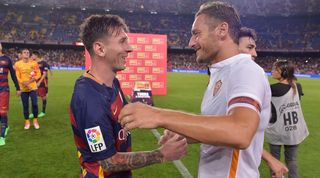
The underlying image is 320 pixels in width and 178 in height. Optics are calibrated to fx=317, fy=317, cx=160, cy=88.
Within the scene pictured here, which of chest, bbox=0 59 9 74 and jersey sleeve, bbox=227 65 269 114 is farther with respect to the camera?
chest, bbox=0 59 9 74

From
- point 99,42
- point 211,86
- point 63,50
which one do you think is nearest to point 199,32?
point 211,86

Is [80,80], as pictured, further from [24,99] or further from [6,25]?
[6,25]

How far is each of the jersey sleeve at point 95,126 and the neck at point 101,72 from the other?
0.38 metres

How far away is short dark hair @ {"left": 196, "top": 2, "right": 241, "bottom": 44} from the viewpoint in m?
1.95

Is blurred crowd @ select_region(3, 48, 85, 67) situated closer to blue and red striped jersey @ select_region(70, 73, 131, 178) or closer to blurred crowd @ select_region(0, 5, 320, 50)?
blurred crowd @ select_region(0, 5, 320, 50)

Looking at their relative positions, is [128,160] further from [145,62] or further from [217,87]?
[145,62]

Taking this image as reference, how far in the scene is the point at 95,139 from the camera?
2.35m

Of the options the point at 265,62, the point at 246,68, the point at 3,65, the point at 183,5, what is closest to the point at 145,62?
the point at 3,65

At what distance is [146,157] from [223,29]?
1232 mm

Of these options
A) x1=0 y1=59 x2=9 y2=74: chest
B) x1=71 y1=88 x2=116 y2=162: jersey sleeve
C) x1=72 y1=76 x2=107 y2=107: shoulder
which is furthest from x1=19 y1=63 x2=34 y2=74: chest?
x1=71 y1=88 x2=116 y2=162: jersey sleeve

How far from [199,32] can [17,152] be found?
6776mm

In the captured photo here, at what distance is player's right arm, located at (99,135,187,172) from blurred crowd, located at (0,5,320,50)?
5391 centimetres

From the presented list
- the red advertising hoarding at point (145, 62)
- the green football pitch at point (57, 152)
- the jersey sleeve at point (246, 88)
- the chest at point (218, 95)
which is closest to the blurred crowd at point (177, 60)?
the red advertising hoarding at point (145, 62)

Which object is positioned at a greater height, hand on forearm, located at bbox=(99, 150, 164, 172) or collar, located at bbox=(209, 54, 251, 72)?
collar, located at bbox=(209, 54, 251, 72)
